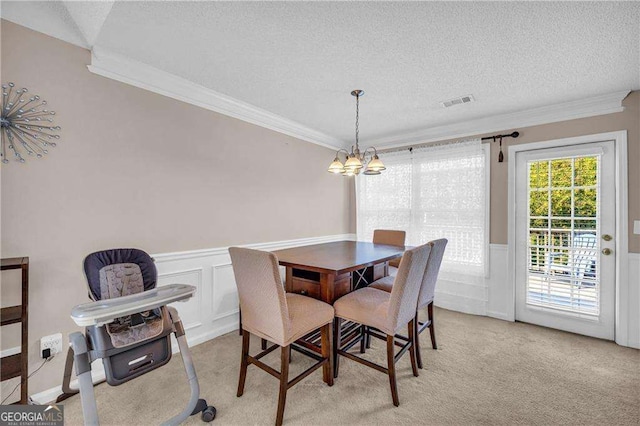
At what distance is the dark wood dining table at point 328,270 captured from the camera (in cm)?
196

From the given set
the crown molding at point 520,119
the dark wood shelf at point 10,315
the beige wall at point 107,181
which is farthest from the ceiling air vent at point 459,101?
the dark wood shelf at point 10,315

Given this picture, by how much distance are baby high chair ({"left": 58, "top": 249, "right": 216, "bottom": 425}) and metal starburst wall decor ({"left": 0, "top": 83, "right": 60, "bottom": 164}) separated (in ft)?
2.63

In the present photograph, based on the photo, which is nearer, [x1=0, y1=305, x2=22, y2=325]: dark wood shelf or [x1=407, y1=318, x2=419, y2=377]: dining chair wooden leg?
[x1=0, y1=305, x2=22, y2=325]: dark wood shelf

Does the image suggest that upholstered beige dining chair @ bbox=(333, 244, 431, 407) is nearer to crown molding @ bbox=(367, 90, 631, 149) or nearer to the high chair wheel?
the high chair wheel

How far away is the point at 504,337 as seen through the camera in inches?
110

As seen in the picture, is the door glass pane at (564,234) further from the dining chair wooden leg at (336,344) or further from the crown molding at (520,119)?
the dining chair wooden leg at (336,344)

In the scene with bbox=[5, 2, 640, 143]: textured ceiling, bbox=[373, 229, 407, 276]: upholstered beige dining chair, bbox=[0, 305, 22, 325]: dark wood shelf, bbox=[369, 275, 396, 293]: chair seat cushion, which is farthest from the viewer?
bbox=[373, 229, 407, 276]: upholstered beige dining chair

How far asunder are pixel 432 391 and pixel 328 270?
1153 millimetres

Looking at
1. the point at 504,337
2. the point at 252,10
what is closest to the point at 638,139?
the point at 504,337

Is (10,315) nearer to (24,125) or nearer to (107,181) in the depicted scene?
(107,181)

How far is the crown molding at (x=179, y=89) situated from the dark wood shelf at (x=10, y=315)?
164cm

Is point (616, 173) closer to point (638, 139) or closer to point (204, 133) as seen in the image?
point (638, 139)

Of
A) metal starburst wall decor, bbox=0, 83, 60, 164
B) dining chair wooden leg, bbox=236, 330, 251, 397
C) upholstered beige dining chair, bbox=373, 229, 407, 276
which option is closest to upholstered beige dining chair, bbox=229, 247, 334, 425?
dining chair wooden leg, bbox=236, 330, 251, 397

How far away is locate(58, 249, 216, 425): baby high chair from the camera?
4.38 ft
